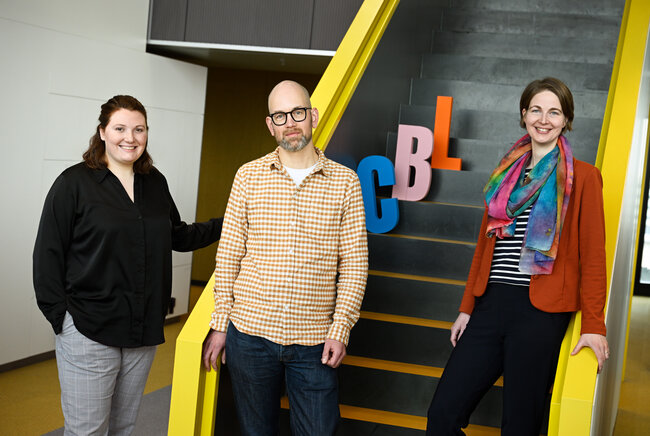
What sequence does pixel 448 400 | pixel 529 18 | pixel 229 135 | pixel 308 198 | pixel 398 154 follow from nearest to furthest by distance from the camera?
1. pixel 308 198
2. pixel 448 400
3. pixel 398 154
4. pixel 529 18
5. pixel 229 135

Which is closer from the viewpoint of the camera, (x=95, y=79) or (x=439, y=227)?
(x=439, y=227)

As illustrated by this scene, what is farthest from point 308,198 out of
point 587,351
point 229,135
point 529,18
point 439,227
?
point 229,135

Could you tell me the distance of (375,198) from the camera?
4.14 m

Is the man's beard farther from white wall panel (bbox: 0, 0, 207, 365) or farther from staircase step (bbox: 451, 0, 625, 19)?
staircase step (bbox: 451, 0, 625, 19)

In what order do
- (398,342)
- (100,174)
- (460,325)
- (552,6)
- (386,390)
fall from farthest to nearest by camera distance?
(552,6), (398,342), (386,390), (460,325), (100,174)

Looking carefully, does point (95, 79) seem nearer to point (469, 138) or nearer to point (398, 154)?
point (398, 154)

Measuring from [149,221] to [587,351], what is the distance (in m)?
1.57

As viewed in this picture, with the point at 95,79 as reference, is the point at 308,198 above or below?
below

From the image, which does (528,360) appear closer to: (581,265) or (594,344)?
(594,344)

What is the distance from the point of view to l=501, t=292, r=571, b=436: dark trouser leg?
2398mm

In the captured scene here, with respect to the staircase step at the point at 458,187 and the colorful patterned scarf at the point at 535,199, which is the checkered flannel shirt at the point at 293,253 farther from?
the staircase step at the point at 458,187

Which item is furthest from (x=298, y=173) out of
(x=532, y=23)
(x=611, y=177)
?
(x=532, y=23)

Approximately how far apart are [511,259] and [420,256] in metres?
1.49

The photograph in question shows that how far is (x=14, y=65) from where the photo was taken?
464cm
